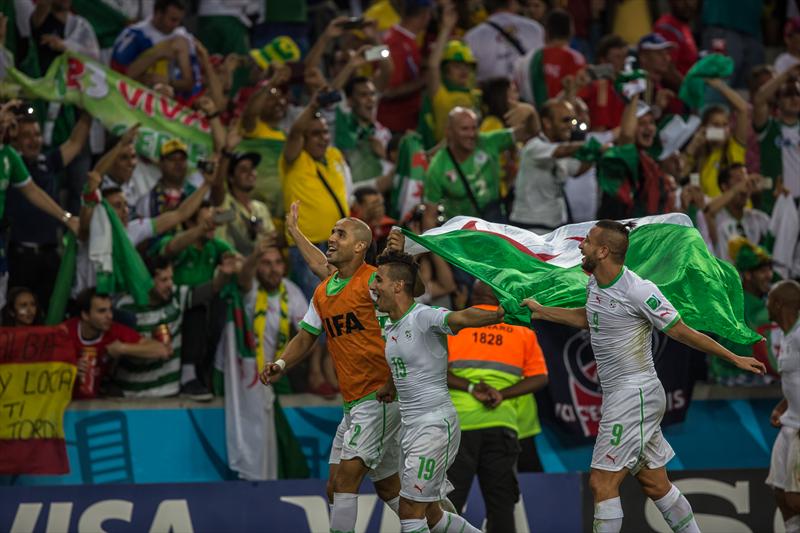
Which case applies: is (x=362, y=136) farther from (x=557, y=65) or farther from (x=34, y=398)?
(x=34, y=398)

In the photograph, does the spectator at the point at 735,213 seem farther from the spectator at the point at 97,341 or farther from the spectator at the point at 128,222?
the spectator at the point at 97,341

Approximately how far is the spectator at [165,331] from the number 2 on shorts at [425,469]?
4168 mm

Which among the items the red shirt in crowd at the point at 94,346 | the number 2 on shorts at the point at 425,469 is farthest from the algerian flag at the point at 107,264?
the number 2 on shorts at the point at 425,469

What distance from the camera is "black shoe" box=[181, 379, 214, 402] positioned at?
42.5 feet

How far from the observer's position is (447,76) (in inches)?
610

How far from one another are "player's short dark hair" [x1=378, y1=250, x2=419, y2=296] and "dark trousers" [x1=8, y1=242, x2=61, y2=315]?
4645 mm

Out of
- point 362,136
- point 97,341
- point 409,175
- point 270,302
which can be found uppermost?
point 362,136

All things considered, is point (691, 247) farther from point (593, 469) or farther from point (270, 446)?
point (270, 446)

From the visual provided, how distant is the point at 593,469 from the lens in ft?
30.8

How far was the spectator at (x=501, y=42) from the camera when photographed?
53.4ft

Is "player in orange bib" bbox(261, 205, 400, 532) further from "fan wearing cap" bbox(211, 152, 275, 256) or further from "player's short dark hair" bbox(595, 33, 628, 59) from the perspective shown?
"player's short dark hair" bbox(595, 33, 628, 59)

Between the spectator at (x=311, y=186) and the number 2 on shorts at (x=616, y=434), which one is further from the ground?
the spectator at (x=311, y=186)

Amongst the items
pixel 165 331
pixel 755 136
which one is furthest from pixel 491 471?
pixel 755 136

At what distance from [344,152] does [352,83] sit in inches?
29.3
